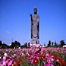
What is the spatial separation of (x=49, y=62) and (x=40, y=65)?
846mm

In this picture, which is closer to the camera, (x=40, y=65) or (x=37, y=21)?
(x=40, y=65)

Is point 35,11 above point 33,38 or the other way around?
above

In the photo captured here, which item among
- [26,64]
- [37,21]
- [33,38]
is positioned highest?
[37,21]

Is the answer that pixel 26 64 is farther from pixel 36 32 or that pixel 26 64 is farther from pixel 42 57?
pixel 36 32

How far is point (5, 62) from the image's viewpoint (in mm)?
2031

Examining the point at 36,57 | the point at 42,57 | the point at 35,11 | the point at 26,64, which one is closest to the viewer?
the point at 36,57

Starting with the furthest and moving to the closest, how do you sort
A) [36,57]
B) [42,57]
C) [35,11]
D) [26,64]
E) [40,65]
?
[35,11] < [26,64] < [40,65] < [42,57] < [36,57]

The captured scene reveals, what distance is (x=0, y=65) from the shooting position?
210cm

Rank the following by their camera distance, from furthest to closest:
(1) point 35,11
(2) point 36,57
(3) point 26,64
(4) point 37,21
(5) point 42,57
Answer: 1. (1) point 35,11
2. (4) point 37,21
3. (3) point 26,64
4. (5) point 42,57
5. (2) point 36,57

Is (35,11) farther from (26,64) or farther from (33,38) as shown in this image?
(26,64)

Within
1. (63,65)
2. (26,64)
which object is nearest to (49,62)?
(63,65)

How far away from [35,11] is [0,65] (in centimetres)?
2519

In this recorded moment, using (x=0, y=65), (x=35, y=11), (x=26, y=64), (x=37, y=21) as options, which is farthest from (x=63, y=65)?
(x=35, y=11)

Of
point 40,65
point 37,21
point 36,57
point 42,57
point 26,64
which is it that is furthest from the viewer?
point 37,21
